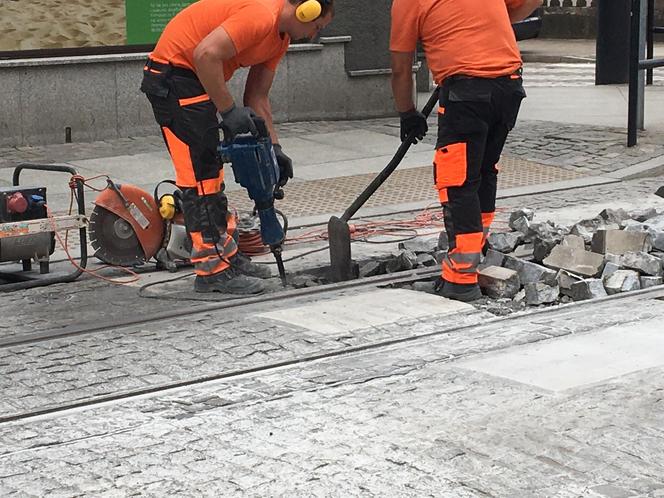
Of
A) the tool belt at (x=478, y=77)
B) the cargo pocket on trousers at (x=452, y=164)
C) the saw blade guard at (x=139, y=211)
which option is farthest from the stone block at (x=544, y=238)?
the saw blade guard at (x=139, y=211)

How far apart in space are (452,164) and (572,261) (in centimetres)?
97

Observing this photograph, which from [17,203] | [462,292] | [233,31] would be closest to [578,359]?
[462,292]

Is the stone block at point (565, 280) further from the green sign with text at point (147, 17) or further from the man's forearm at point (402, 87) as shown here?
the green sign with text at point (147, 17)

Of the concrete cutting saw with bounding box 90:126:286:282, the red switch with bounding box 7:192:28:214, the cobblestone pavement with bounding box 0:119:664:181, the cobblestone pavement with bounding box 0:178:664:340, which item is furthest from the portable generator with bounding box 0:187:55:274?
the cobblestone pavement with bounding box 0:119:664:181

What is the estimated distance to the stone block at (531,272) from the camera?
739cm

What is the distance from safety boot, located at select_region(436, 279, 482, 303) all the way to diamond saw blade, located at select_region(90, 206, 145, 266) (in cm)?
187

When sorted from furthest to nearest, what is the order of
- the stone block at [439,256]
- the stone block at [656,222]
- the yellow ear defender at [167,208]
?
the stone block at [656,222] < the stone block at [439,256] < the yellow ear defender at [167,208]

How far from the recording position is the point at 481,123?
7172 millimetres

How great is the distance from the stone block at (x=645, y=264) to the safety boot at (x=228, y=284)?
79.4 inches

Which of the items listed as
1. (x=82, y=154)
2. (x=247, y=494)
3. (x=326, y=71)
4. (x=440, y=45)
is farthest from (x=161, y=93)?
(x=326, y=71)

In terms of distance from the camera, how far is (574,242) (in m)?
7.79

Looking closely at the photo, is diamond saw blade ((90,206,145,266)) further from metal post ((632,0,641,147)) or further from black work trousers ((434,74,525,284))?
metal post ((632,0,641,147))

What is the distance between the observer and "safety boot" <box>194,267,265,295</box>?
7.41 meters

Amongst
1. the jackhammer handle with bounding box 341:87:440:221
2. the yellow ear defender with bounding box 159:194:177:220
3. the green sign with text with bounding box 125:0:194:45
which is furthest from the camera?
the green sign with text with bounding box 125:0:194:45
